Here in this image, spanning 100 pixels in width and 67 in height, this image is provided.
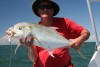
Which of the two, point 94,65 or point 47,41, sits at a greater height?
point 47,41

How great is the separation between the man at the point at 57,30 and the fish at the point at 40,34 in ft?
0.96

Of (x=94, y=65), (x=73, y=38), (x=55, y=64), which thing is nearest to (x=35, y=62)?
(x=55, y=64)

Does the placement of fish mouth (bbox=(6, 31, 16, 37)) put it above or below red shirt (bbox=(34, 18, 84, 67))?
above

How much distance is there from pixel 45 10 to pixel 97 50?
1534 mm

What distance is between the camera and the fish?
4020 mm

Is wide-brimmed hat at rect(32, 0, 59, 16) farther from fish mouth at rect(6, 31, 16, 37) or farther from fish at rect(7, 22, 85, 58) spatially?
fish mouth at rect(6, 31, 16, 37)

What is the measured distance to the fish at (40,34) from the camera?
4.02m

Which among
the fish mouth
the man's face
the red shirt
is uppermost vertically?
the man's face

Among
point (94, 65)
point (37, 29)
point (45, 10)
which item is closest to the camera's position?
point (37, 29)

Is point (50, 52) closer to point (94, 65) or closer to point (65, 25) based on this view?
point (65, 25)

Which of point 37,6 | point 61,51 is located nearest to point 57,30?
point 61,51

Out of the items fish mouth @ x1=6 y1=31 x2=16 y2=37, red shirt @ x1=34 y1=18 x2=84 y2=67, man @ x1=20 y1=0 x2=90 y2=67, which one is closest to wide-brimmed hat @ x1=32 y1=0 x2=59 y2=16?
man @ x1=20 y1=0 x2=90 y2=67

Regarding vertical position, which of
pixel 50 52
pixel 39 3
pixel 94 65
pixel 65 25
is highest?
pixel 39 3

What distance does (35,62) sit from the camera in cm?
487
